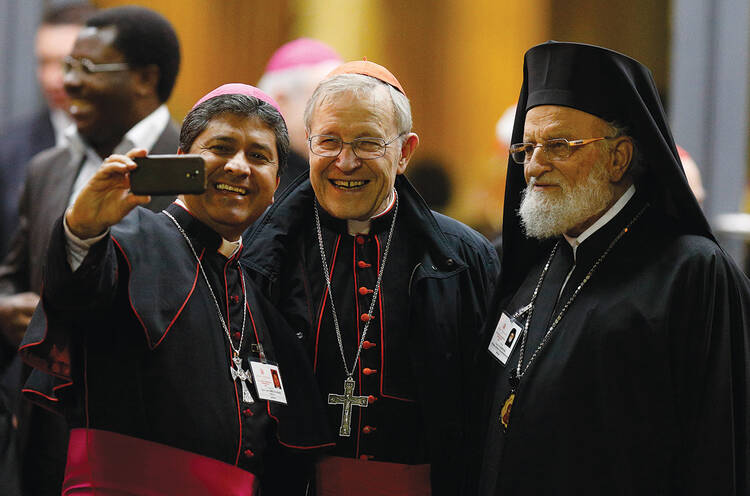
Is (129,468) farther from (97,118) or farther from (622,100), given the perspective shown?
(97,118)

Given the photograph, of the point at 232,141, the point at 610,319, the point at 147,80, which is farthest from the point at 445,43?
the point at 610,319

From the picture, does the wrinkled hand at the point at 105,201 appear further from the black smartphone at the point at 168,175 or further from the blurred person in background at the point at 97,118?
the blurred person in background at the point at 97,118

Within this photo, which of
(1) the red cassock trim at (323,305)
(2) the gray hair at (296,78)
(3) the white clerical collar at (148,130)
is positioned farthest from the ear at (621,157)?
(2) the gray hair at (296,78)

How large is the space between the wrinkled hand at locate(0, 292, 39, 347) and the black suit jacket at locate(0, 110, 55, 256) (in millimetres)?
847

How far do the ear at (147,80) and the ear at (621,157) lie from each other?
2.33 meters

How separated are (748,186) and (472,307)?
3.37m

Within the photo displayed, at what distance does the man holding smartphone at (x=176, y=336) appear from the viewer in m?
2.67

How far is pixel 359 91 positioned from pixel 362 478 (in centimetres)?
135

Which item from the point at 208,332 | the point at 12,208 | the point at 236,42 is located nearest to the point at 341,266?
the point at 208,332

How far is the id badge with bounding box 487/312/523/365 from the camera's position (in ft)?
11.3

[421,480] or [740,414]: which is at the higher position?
[740,414]

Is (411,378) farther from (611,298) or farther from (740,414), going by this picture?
(740,414)

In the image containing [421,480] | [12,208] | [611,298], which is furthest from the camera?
[12,208]

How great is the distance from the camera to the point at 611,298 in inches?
124
